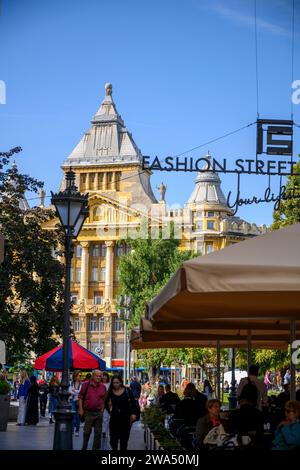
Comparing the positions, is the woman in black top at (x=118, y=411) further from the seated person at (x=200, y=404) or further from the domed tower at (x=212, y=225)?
the domed tower at (x=212, y=225)

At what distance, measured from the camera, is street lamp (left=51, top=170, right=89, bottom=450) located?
15.0m

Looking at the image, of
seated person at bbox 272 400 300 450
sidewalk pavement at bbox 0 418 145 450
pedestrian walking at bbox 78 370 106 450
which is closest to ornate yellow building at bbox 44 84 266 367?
sidewalk pavement at bbox 0 418 145 450

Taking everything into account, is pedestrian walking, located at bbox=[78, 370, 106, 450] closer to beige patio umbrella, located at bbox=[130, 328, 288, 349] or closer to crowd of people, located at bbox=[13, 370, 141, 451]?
crowd of people, located at bbox=[13, 370, 141, 451]

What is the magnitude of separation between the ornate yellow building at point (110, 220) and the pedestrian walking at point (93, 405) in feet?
327

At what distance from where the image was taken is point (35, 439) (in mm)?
22984

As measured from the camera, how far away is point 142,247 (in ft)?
316

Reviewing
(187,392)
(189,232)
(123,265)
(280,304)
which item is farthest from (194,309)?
(189,232)

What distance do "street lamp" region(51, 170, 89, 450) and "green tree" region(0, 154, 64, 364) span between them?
22.8 metres

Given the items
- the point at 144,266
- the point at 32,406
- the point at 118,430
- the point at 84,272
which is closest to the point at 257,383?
the point at 118,430

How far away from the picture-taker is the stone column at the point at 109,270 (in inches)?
4761

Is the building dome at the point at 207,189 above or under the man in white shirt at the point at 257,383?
above

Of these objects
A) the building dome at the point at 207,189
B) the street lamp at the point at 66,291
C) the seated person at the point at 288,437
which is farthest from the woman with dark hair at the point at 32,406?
the building dome at the point at 207,189

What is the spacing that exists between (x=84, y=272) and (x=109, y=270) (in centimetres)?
303

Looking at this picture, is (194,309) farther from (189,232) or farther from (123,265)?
(189,232)
